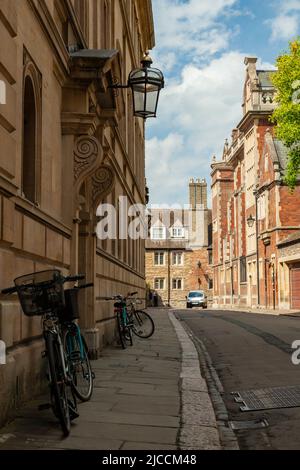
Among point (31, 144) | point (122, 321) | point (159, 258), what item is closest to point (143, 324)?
point (122, 321)

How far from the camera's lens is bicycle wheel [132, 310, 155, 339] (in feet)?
52.7

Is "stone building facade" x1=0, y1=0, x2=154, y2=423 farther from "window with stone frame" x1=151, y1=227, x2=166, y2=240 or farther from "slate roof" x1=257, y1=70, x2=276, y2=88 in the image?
"window with stone frame" x1=151, y1=227, x2=166, y2=240

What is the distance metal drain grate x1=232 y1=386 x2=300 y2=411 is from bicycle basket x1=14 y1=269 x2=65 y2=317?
2.73 m

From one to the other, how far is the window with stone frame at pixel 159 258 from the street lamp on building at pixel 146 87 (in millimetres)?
63934

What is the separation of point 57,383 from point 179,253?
6952 cm

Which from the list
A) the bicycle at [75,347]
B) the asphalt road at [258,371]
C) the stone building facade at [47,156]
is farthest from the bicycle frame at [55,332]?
the asphalt road at [258,371]

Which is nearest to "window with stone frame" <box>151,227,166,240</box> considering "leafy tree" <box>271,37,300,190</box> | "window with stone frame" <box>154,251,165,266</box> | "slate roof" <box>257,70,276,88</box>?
"window with stone frame" <box>154,251,165,266</box>

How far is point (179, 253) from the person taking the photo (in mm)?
74625

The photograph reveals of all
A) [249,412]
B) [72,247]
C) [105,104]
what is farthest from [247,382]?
[105,104]

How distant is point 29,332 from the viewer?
268 inches

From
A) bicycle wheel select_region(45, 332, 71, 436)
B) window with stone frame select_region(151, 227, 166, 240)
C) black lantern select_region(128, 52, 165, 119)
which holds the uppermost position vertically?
window with stone frame select_region(151, 227, 166, 240)

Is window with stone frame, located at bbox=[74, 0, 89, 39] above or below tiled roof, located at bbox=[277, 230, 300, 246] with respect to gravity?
above

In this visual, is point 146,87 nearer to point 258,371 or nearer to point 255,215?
point 258,371

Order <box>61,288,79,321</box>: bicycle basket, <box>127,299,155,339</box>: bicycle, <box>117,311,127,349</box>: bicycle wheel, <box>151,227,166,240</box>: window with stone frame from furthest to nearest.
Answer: <box>151,227,166,240</box>: window with stone frame
<box>127,299,155,339</box>: bicycle
<box>117,311,127,349</box>: bicycle wheel
<box>61,288,79,321</box>: bicycle basket
